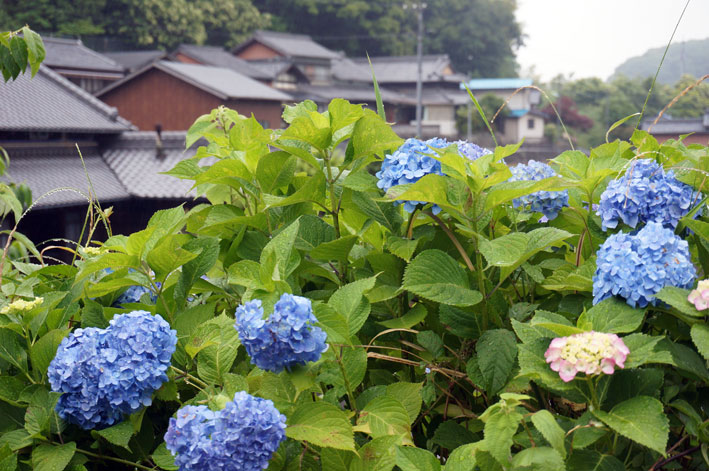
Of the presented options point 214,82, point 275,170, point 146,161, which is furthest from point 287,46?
point 275,170

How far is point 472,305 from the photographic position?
65cm

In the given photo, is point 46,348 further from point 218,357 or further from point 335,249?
point 335,249

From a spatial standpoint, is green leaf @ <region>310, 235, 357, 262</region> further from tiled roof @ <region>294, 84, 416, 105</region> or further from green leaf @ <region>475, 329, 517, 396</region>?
tiled roof @ <region>294, 84, 416, 105</region>

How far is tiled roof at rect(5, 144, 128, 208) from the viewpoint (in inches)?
424

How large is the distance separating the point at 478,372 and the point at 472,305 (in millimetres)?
66

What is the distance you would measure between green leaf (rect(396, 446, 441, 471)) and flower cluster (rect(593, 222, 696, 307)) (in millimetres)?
197

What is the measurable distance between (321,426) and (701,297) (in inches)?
12.5

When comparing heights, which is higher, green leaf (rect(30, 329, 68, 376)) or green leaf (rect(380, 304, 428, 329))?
green leaf (rect(380, 304, 428, 329))

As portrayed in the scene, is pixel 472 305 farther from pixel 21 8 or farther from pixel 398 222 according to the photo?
pixel 21 8

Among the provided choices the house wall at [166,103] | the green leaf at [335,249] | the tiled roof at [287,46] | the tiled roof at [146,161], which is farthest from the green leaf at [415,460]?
the tiled roof at [287,46]

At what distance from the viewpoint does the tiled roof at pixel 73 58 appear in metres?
17.1

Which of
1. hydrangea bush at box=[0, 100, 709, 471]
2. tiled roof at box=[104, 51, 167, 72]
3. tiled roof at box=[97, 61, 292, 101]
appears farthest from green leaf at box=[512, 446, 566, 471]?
tiled roof at box=[104, 51, 167, 72]

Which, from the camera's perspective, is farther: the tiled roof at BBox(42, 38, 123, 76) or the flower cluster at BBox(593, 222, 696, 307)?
the tiled roof at BBox(42, 38, 123, 76)

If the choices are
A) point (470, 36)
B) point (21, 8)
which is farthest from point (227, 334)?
point (470, 36)
